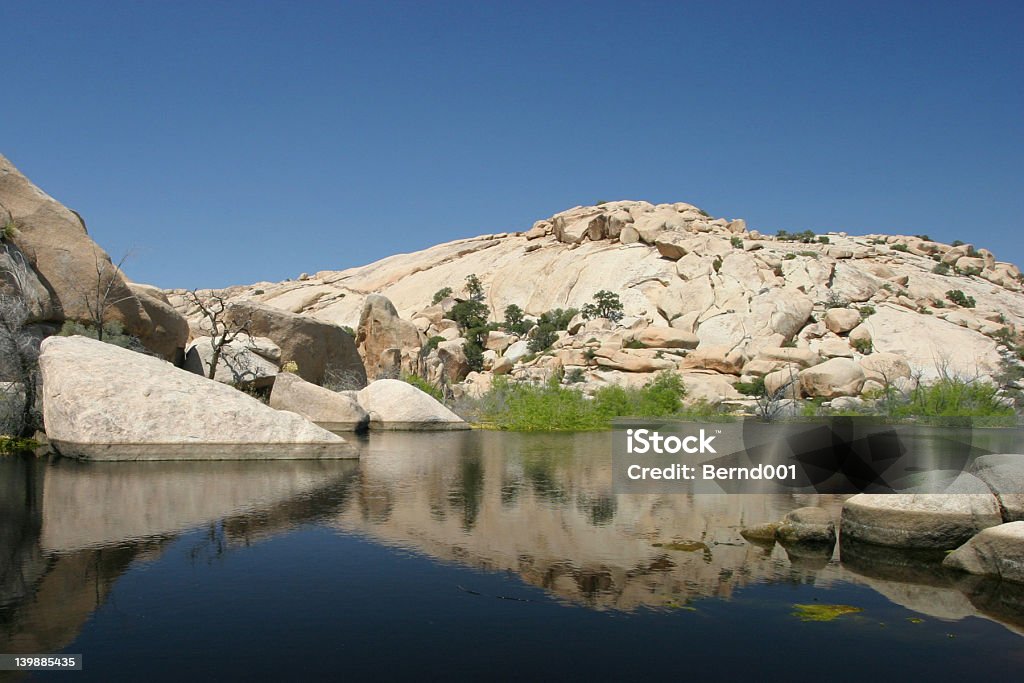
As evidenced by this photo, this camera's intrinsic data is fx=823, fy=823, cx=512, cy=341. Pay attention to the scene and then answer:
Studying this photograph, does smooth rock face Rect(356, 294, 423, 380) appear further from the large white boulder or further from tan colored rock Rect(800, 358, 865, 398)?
the large white boulder

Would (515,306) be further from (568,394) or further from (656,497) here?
(656,497)

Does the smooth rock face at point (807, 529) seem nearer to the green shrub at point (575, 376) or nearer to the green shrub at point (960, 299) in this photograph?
the green shrub at point (575, 376)

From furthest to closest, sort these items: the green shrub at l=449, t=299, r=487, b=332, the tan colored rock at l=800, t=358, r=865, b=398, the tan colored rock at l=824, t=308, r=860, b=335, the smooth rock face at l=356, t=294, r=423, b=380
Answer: the green shrub at l=449, t=299, r=487, b=332 → the tan colored rock at l=824, t=308, r=860, b=335 → the smooth rock face at l=356, t=294, r=423, b=380 → the tan colored rock at l=800, t=358, r=865, b=398

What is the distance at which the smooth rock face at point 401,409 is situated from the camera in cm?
2688

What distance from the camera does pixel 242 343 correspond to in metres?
28.8

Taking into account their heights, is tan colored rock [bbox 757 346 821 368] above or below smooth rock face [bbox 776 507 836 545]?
above

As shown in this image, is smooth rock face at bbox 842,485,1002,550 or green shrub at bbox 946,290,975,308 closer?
smooth rock face at bbox 842,485,1002,550

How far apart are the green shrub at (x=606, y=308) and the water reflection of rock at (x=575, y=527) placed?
42635 millimetres

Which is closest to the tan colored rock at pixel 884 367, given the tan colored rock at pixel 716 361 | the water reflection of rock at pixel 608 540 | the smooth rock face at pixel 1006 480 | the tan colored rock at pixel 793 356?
the tan colored rock at pixel 793 356

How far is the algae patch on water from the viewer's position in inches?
289

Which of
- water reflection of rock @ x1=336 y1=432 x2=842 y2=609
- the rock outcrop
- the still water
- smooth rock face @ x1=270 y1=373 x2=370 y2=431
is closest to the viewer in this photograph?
the still water

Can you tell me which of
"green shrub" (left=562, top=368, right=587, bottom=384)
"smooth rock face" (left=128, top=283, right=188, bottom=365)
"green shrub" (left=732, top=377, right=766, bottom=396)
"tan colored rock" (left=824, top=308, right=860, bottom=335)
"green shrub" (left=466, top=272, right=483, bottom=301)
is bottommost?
"green shrub" (left=732, top=377, right=766, bottom=396)

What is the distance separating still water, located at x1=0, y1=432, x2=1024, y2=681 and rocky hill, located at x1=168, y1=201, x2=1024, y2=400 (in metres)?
29.5

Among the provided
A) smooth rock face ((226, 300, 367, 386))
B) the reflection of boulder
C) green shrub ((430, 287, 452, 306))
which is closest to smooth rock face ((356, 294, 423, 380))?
smooth rock face ((226, 300, 367, 386))
